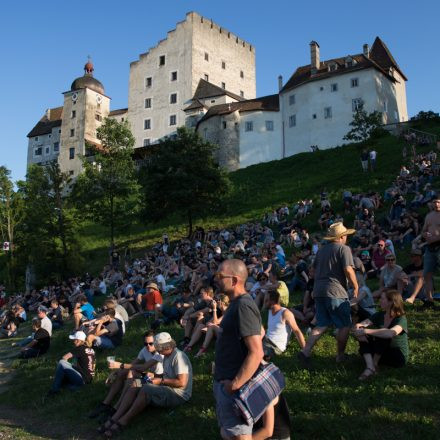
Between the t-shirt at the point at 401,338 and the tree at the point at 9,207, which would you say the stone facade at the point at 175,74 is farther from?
the t-shirt at the point at 401,338

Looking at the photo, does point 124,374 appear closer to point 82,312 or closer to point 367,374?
point 367,374

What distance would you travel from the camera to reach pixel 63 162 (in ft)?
259

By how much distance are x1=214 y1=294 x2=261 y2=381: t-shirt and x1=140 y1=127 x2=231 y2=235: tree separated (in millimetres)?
27443

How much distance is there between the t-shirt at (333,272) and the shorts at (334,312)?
86 mm

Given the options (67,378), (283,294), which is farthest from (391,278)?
(67,378)

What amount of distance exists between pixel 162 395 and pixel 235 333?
12.2 feet

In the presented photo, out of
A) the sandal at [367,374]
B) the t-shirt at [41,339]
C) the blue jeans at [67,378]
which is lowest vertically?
the blue jeans at [67,378]

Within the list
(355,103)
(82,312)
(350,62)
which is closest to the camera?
(82,312)

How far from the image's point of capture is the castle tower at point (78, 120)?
77.6m

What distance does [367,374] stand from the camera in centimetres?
700

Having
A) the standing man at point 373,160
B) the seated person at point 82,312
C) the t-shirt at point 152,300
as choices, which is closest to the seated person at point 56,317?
the seated person at point 82,312

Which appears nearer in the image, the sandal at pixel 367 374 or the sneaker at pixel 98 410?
the sandal at pixel 367 374

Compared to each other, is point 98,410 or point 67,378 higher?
point 67,378

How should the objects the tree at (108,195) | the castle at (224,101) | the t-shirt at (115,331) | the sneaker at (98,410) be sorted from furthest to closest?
1. the castle at (224,101)
2. the tree at (108,195)
3. the t-shirt at (115,331)
4. the sneaker at (98,410)
